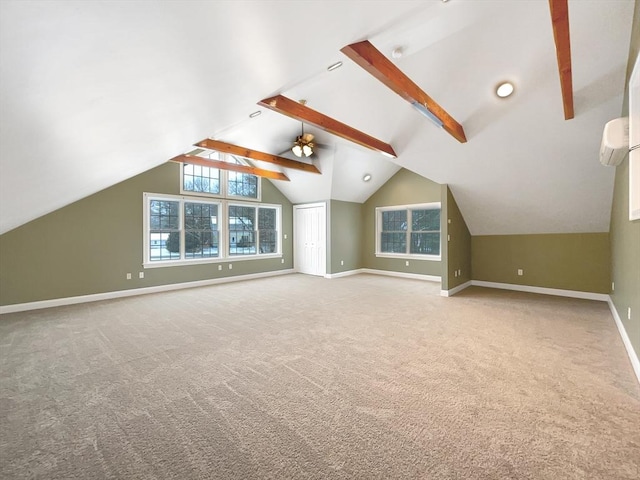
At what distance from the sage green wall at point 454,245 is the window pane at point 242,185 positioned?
4636 mm

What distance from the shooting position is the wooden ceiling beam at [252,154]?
Result: 15.9 ft

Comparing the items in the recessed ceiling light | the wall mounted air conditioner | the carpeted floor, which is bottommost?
the carpeted floor

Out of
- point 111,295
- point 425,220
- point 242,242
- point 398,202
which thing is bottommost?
point 111,295

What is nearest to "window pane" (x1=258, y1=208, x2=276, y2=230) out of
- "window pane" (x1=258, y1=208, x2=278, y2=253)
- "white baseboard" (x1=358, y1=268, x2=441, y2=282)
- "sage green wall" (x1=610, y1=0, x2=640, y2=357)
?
"window pane" (x1=258, y1=208, x2=278, y2=253)

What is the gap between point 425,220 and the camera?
23.5ft

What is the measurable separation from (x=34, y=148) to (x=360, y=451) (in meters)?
3.30

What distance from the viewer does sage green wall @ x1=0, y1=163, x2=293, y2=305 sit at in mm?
4381

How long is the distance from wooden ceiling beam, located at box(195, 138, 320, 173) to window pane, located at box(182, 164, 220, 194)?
1.41m

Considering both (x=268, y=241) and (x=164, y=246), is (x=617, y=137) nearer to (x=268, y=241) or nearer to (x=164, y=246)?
(x=268, y=241)

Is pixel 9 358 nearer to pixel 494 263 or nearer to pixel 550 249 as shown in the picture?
pixel 494 263

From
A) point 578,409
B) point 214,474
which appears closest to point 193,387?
point 214,474

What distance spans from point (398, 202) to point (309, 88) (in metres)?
4.54

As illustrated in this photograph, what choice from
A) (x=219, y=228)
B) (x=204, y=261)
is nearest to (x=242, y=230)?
(x=219, y=228)

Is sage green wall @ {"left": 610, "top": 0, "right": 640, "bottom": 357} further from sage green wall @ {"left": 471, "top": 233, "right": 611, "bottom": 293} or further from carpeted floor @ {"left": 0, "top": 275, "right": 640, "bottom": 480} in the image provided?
sage green wall @ {"left": 471, "top": 233, "right": 611, "bottom": 293}
